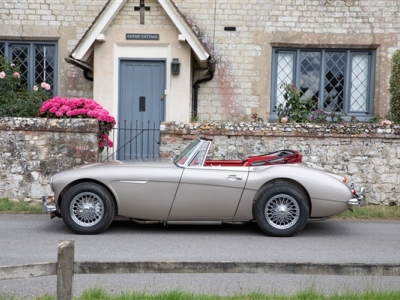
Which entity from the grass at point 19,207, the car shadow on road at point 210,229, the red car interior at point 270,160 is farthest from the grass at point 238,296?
the grass at point 19,207

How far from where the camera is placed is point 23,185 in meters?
12.0

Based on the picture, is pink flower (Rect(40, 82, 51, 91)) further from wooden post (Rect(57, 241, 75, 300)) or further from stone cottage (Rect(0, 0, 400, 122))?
wooden post (Rect(57, 241, 75, 300))

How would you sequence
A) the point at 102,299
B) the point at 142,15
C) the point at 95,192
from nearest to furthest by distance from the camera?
the point at 102,299 < the point at 95,192 < the point at 142,15

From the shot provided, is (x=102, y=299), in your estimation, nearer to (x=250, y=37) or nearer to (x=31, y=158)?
(x=31, y=158)

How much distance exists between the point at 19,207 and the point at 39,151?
3.74ft

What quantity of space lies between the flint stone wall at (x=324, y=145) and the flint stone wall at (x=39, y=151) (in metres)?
1.45

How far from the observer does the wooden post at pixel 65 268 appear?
4.72 m

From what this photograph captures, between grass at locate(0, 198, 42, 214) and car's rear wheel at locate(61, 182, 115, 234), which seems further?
grass at locate(0, 198, 42, 214)

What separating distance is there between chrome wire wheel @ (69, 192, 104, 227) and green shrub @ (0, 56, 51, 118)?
5.44 m

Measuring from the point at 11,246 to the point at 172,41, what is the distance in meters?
7.88

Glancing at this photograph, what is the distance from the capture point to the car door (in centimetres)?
900

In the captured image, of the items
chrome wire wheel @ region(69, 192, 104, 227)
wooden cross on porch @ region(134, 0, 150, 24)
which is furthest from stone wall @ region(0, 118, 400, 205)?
wooden cross on porch @ region(134, 0, 150, 24)

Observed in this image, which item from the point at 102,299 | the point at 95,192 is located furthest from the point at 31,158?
the point at 102,299

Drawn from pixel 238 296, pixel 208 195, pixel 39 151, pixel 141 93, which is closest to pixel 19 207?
pixel 39 151
